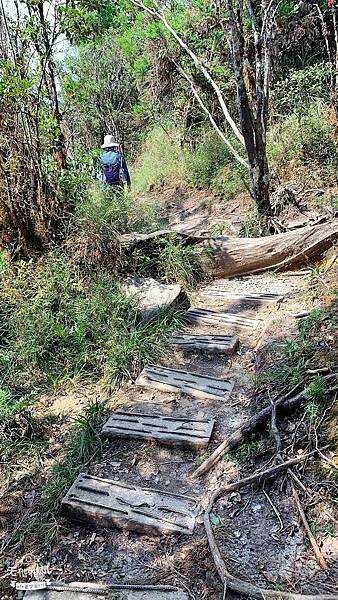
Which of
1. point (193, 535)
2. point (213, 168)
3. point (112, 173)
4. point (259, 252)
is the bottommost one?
point (193, 535)

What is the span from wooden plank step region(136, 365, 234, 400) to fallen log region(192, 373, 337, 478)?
0.46 meters

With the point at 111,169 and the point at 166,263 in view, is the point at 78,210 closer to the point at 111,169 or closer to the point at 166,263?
the point at 166,263

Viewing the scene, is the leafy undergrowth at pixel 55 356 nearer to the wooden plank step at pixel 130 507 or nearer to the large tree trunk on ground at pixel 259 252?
the wooden plank step at pixel 130 507

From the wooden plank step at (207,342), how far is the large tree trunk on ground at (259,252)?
131 centimetres

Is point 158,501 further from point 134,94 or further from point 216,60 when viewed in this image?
point 134,94

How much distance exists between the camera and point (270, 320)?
3879mm

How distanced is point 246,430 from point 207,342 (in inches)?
46.7

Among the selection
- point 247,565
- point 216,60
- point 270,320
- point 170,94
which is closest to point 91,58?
point 170,94

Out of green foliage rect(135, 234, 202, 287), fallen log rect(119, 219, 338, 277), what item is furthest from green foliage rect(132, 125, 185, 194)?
green foliage rect(135, 234, 202, 287)

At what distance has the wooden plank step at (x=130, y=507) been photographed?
231 centimetres

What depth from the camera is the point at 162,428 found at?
2.93 meters

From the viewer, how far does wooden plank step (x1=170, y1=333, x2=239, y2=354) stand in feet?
12.1

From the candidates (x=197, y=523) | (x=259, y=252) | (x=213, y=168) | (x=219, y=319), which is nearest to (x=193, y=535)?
(x=197, y=523)

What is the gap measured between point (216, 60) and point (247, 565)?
30.0 feet
